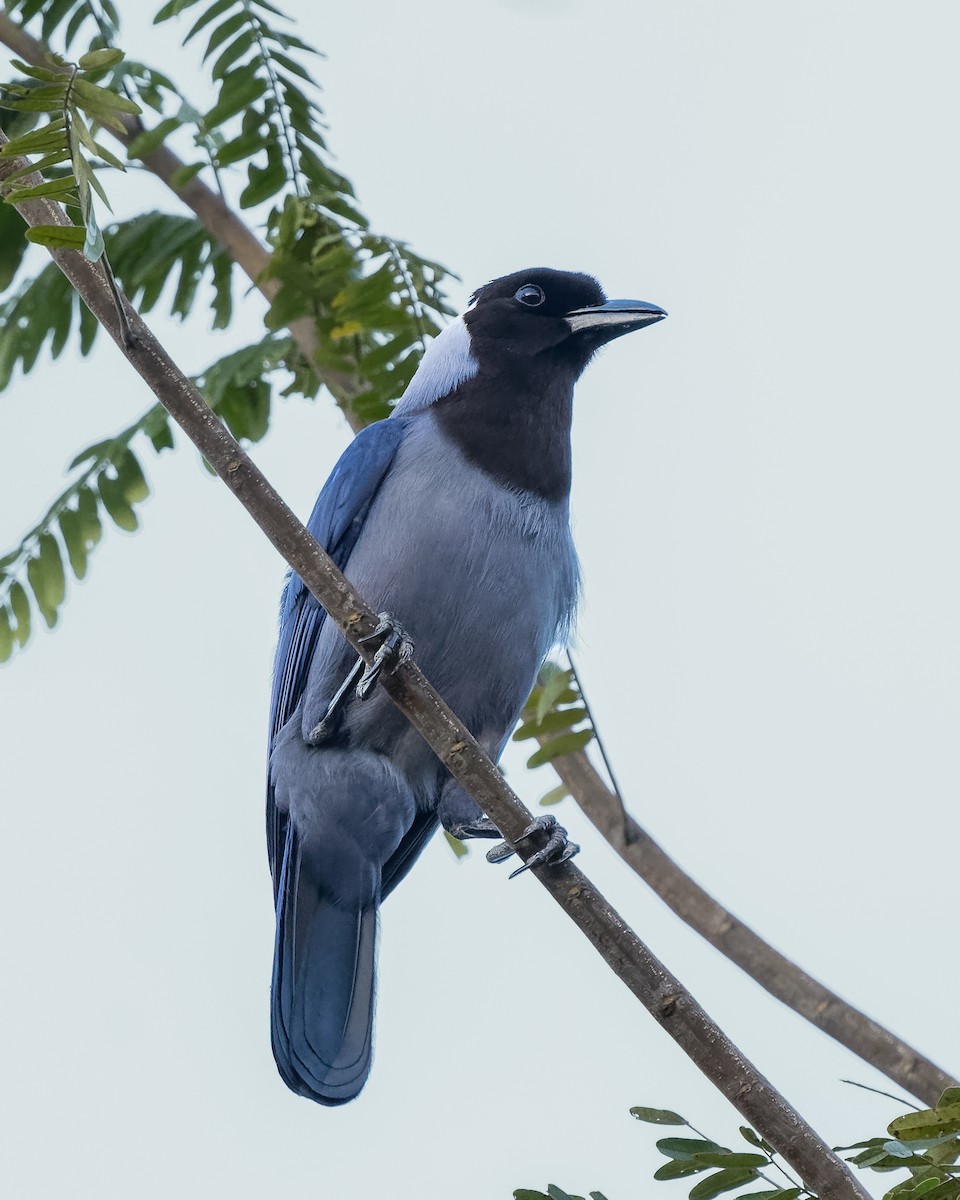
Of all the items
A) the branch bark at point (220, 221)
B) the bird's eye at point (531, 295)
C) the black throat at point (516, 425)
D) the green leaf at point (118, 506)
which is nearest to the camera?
the black throat at point (516, 425)

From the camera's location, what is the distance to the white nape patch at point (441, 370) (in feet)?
13.4

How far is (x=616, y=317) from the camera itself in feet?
13.8

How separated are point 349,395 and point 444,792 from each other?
4.56 ft

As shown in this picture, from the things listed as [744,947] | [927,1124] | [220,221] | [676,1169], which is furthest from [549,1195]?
[220,221]

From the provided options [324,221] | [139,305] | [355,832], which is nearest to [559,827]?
[355,832]

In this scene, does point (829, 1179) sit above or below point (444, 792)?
below

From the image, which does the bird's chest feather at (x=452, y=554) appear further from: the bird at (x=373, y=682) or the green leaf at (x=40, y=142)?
the green leaf at (x=40, y=142)

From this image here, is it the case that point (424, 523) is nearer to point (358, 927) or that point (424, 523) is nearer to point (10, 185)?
point (358, 927)

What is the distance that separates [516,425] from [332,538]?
537mm

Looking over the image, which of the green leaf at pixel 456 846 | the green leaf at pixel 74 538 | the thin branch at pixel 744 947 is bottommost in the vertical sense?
the thin branch at pixel 744 947

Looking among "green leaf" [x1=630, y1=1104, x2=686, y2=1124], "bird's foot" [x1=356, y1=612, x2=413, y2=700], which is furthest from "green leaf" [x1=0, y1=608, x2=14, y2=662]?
"green leaf" [x1=630, y1=1104, x2=686, y2=1124]

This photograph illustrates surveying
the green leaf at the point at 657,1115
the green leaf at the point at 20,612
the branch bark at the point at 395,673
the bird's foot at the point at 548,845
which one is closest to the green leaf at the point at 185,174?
the green leaf at the point at 20,612

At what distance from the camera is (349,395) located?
4.67m

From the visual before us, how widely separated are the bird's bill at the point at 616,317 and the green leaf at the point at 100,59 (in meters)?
1.90
